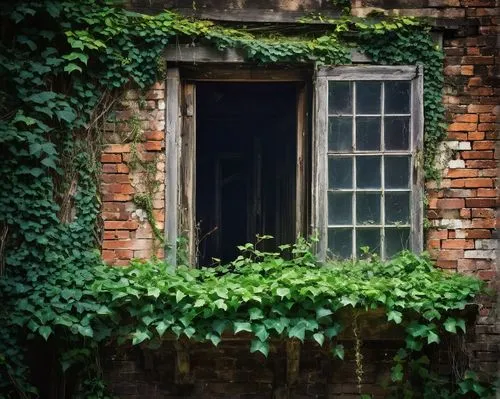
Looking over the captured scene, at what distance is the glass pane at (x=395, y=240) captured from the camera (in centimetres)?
555

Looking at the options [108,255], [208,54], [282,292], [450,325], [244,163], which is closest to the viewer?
[282,292]

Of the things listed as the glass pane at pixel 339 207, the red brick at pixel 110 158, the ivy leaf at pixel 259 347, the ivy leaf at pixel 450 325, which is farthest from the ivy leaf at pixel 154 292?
the ivy leaf at pixel 450 325

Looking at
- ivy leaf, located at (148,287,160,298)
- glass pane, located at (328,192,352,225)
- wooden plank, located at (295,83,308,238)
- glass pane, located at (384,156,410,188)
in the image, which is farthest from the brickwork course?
wooden plank, located at (295,83,308,238)

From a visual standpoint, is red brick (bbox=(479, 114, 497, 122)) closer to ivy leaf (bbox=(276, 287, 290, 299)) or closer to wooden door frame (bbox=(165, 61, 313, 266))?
wooden door frame (bbox=(165, 61, 313, 266))

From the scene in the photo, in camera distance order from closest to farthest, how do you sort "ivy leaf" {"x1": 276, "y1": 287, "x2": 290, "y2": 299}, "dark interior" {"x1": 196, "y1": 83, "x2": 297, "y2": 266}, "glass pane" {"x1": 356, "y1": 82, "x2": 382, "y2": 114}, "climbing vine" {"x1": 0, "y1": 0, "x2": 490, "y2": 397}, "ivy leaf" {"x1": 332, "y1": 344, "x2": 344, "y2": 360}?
"ivy leaf" {"x1": 276, "y1": 287, "x2": 290, "y2": 299} → "climbing vine" {"x1": 0, "y1": 0, "x2": 490, "y2": 397} → "ivy leaf" {"x1": 332, "y1": 344, "x2": 344, "y2": 360} → "glass pane" {"x1": 356, "y1": 82, "x2": 382, "y2": 114} → "dark interior" {"x1": 196, "y1": 83, "x2": 297, "y2": 266}

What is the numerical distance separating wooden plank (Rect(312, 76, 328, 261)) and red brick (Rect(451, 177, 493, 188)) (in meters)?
1.13

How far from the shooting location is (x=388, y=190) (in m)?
5.57

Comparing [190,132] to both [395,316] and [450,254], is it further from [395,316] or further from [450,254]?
[450,254]

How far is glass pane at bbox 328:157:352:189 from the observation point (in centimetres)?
557

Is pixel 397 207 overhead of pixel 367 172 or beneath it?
beneath

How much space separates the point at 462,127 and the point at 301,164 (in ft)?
4.69

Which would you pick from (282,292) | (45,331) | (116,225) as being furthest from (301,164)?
(45,331)

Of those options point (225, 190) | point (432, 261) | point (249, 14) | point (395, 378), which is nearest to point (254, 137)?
point (225, 190)

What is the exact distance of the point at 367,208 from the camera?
557 centimetres
